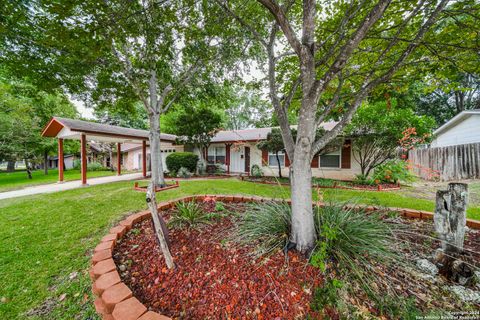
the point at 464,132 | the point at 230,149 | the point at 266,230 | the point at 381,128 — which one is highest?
the point at 464,132

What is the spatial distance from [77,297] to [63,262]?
0.84 m

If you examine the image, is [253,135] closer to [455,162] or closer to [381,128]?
[381,128]

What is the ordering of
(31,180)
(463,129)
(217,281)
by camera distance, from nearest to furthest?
(217,281) < (463,129) < (31,180)

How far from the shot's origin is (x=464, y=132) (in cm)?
1080

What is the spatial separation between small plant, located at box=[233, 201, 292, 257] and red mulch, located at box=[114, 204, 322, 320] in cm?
12

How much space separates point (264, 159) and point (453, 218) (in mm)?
5982

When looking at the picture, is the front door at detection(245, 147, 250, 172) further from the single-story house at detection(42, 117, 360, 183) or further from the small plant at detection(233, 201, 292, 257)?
the small plant at detection(233, 201, 292, 257)

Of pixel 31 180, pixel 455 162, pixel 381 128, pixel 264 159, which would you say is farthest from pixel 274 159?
pixel 31 180

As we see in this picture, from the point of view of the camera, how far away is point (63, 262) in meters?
2.18

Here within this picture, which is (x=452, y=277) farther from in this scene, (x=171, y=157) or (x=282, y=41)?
(x=171, y=157)

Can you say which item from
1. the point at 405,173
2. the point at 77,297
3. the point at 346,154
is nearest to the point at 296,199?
the point at 77,297

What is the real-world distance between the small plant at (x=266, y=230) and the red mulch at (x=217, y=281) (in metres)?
0.12

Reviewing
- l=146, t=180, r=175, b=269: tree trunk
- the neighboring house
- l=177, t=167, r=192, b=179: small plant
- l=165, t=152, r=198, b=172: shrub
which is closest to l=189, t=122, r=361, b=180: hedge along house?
l=165, t=152, r=198, b=172: shrub

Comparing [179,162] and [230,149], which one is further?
[230,149]
